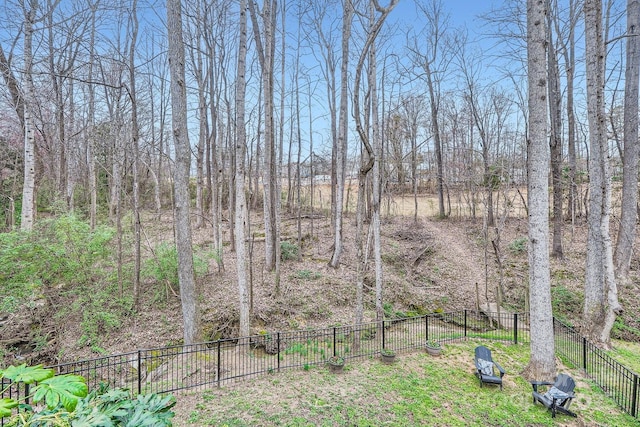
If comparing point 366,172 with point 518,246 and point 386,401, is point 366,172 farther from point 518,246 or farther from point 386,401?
point 518,246

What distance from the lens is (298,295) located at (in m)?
10.8

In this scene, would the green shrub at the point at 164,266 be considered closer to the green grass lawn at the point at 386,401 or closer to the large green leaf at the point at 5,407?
the green grass lawn at the point at 386,401

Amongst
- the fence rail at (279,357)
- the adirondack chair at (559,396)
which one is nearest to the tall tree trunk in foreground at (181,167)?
the fence rail at (279,357)

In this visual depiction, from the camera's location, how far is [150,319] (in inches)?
361

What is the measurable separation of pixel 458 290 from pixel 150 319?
1122 centimetres

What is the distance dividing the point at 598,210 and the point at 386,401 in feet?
24.0

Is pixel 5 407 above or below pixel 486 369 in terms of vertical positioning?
above

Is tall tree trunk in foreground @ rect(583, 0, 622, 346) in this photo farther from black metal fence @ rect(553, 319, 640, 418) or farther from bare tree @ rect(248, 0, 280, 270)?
bare tree @ rect(248, 0, 280, 270)

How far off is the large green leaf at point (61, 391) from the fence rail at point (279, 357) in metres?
3.89

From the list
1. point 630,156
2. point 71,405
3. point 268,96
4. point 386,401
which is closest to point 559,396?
point 386,401

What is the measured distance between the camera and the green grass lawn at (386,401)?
4.83 m

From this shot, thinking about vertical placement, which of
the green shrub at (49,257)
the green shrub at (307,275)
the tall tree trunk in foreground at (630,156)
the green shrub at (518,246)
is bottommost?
the green shrub at (307,275)

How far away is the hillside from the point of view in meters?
8.23

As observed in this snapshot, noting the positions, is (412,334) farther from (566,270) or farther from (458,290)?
(566,270)
